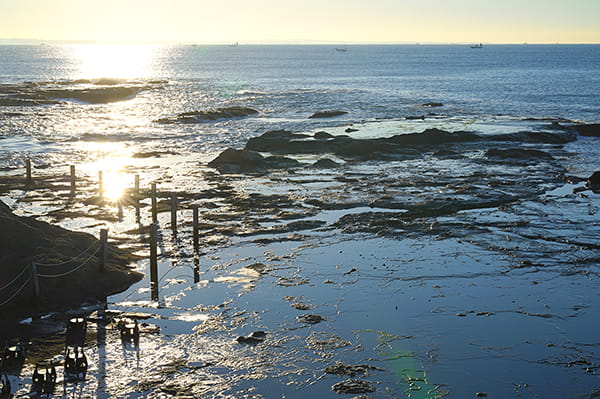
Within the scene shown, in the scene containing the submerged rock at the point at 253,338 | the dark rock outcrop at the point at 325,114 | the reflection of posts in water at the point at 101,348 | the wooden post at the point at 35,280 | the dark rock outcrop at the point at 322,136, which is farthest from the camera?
the dark rock outcrop at the point at 325,114

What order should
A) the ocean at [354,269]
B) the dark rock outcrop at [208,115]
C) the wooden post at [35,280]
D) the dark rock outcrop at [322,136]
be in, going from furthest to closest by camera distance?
1. the dark rock outcrop at [208,115]
2. the dark rock outcrop at [322,136]
3. the wooden post at [35,280]
4. the ocean at [354,269]

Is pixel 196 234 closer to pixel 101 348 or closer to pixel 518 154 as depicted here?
pixel 101 348

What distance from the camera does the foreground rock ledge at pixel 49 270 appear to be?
17672 millimetres

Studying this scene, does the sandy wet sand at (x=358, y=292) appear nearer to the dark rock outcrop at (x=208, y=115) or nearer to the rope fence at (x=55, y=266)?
the rope fence at (x=55, y=266)

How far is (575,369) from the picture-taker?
1478cm

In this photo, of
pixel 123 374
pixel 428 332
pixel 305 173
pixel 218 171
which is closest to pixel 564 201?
pixel 305 173

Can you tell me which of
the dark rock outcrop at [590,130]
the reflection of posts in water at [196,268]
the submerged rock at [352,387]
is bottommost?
the reflection of posts in water at [196,268]

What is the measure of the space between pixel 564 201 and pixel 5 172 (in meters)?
29.7

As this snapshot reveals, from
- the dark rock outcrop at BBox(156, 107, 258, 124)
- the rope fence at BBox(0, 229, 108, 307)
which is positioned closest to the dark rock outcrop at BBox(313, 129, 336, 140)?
the dark rock outcrop at BBox(156, 107, 258, 124)

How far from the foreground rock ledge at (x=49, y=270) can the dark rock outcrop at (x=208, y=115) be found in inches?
1890

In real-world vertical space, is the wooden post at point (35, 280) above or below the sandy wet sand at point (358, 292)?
above

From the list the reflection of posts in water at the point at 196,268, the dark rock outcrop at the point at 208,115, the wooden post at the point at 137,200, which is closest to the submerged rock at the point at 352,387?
the reflection of posts in water at the point at 196,268

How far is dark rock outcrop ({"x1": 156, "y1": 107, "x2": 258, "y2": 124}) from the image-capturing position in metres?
68.8

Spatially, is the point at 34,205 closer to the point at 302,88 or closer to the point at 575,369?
the point at 575,369
